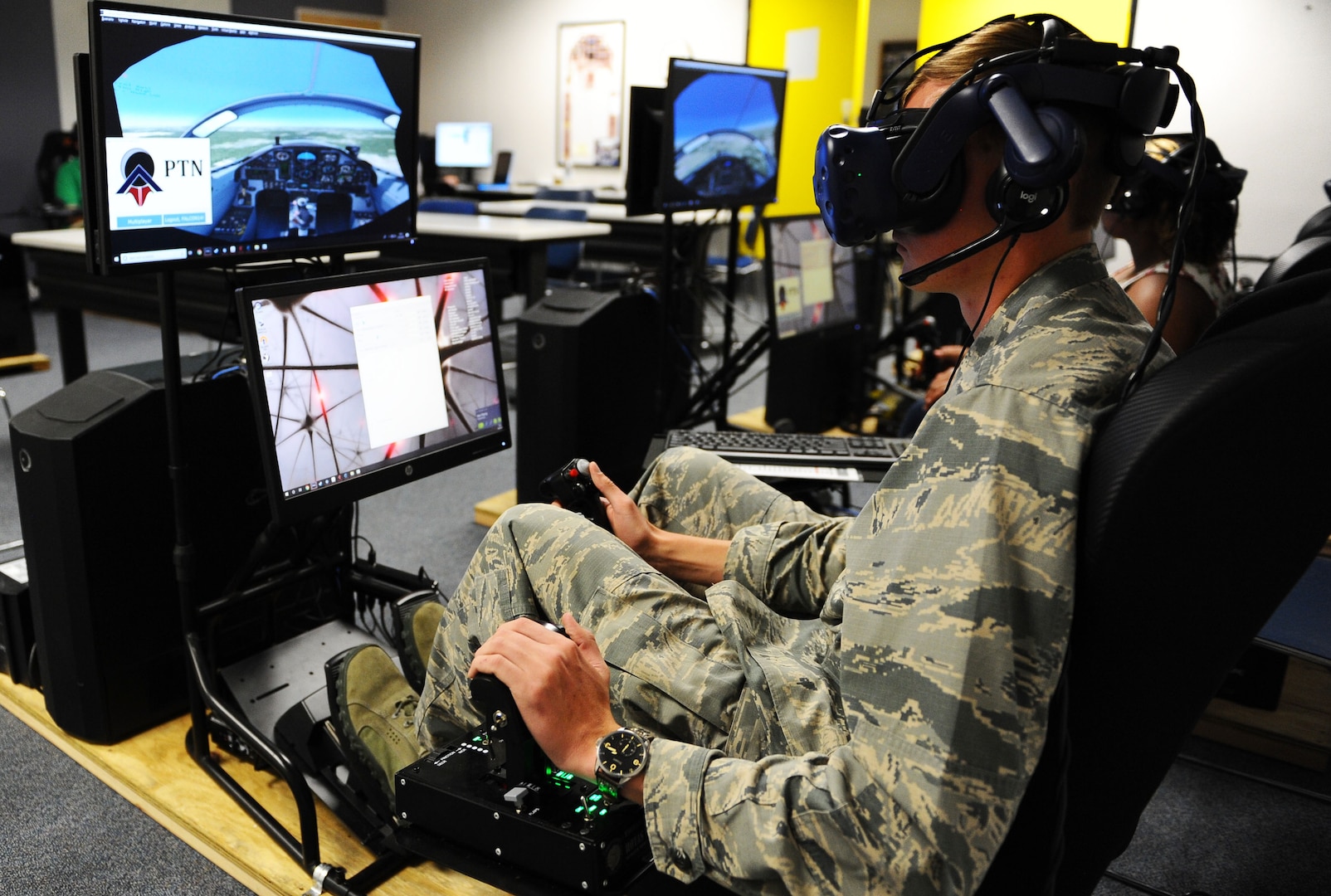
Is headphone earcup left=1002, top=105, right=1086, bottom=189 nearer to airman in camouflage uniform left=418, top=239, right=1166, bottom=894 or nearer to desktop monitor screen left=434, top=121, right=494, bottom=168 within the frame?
airman in camouflage uniform left=418, top=239, right=1166, bottom=894

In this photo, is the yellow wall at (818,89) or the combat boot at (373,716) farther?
the yellow wall at (818,89)

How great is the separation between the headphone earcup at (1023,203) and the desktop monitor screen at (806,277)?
2.05m

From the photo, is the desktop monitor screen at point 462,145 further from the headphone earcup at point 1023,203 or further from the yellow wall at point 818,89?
the headphone earcup at point 1023,203

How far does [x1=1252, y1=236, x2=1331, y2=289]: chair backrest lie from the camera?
152cm

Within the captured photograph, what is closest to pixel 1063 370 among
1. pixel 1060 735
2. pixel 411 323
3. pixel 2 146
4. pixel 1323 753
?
pixel 1060 735

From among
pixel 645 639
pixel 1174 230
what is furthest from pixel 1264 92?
pixel 645 639

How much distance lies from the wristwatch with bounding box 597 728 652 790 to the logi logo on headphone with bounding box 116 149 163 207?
38.0 inches

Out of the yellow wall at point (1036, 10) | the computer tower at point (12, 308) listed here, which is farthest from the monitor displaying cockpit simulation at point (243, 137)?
the yellow wall at point (1036, 10)

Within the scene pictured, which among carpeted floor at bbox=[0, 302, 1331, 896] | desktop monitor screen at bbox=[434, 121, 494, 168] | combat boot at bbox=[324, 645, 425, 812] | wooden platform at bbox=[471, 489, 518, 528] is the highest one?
desktop monitor screen at bbox=[434, 121, 494, 168]

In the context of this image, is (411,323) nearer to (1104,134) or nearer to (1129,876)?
(1104,134)


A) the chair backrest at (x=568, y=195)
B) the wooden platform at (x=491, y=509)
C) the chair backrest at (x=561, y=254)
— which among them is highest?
the chair backrest at (x=568, y=195)

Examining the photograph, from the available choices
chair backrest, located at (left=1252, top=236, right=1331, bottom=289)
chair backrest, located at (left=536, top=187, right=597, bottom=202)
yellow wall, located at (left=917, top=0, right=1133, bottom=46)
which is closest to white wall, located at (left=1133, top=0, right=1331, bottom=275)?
yellow wall, located at (left=917, top=0, right=1133, bottom=46)

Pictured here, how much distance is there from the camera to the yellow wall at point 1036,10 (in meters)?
4.84

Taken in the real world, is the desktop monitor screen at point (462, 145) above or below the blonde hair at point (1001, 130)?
above
